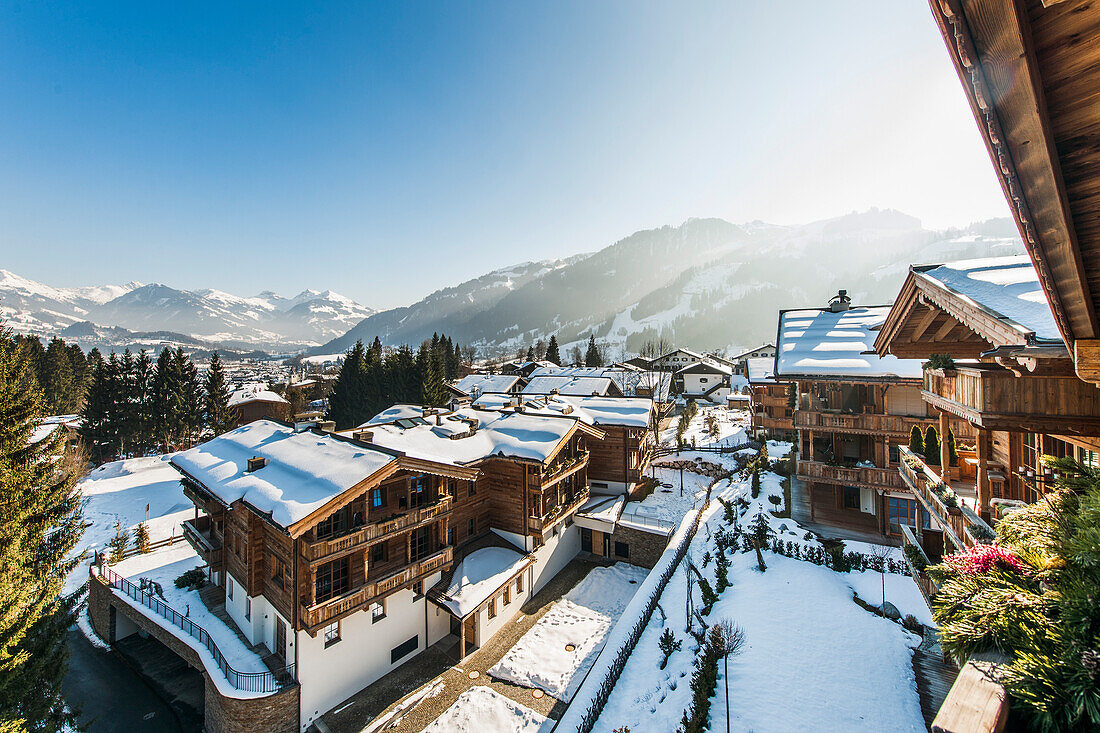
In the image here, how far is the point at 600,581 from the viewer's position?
23.5 meters

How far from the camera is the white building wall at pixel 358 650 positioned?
600 inches

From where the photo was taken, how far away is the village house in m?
19.1

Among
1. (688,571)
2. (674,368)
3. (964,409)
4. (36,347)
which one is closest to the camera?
(964,409)

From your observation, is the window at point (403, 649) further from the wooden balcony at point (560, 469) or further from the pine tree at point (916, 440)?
the pine tree at point (916, 440)

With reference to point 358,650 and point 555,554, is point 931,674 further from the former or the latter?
point 358,650

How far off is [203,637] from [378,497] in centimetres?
910

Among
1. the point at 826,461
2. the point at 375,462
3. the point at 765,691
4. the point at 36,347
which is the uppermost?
the point at 36,347

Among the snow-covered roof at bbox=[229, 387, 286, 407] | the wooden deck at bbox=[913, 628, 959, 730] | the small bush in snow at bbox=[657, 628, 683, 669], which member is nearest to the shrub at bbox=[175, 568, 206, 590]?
the small bush in snow at bbox=[657, 628, 683, 669]

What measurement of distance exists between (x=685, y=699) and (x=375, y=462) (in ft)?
39.8

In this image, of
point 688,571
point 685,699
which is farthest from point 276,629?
point 688,571

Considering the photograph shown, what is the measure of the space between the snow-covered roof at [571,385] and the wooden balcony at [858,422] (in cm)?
3024

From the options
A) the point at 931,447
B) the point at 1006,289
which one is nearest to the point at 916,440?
the point at 931,447

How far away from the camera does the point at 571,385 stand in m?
52.2

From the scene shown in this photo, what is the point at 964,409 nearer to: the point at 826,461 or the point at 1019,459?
the point at 1019,459
